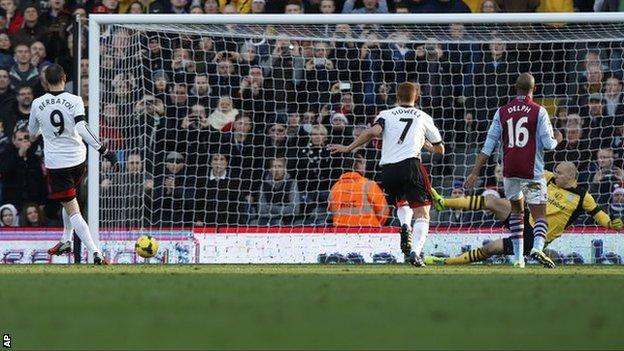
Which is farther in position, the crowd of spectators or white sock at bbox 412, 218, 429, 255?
the crowd of spectators

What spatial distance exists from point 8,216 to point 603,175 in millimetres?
7317

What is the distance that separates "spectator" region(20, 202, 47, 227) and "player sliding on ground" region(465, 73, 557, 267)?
5.79 meters

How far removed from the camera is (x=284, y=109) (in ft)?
59.9

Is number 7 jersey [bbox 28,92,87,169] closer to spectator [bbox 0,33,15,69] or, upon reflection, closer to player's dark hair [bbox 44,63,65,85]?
player's dark hair [bbox 44,63,65,85]

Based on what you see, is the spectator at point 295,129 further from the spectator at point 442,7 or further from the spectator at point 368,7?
the spectator at point 442,7

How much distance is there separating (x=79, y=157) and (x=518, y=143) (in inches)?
180

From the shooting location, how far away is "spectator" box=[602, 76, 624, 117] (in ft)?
58.2

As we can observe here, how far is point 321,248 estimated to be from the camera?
1672cm

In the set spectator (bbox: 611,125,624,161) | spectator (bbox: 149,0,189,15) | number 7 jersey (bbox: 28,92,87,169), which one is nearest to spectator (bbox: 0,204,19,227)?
number 7 jersey (bbox: 28,92,87,169)

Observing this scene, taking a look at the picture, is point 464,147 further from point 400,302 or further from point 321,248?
point 400,302

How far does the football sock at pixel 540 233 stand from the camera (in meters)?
14.3

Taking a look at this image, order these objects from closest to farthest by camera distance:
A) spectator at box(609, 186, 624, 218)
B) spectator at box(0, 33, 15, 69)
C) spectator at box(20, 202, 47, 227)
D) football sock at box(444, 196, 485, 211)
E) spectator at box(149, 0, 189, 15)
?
football sock at box(444, 196, 485, 211) → spectator at box(609, 186, 624, 218) → spectator at box(20, 202, 47, 227) → spectator at box(0, 33, 15, 69) → spectator at box(149, 0, 189, 15)

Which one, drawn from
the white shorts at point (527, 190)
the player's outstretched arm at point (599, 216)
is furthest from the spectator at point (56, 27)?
the player's outstretched arm at point (599, 216)

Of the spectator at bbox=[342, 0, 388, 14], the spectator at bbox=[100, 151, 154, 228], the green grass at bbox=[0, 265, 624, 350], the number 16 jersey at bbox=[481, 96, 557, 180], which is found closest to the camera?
the green grass at bbox=[0, 265, 624, 350]
